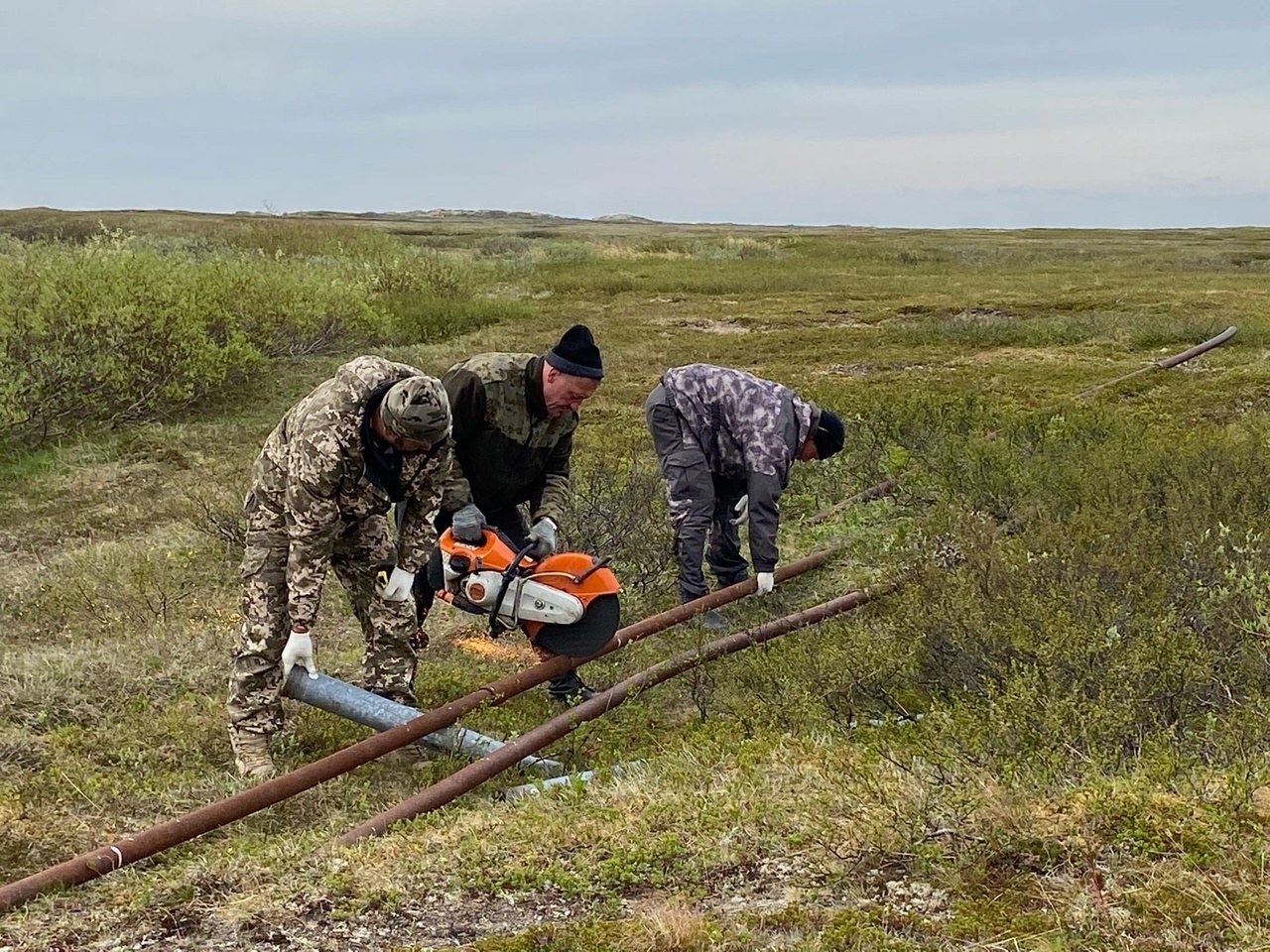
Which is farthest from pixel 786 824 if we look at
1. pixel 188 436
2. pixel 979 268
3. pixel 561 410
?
pixel 979 268

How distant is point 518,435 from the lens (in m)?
5.23

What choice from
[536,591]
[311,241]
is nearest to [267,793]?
[536,591]

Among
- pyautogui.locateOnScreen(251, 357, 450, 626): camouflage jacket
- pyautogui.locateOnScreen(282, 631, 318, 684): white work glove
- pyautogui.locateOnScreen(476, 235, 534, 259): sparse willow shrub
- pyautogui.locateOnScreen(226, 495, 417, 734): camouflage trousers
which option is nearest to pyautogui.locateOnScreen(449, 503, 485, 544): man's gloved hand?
pyautogui.locateOnScreen(251, 357, 450, 626): camouflage jacket

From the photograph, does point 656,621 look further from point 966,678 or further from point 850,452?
point 850,452

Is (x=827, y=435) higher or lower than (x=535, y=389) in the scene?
lower

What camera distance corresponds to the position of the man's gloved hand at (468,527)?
4645 mm

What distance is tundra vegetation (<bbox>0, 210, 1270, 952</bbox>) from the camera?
9.65 ft

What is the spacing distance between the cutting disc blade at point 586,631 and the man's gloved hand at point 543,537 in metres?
0.49

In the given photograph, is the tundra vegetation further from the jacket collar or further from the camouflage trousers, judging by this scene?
the jacket collar

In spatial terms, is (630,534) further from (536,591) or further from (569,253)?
Result: (569,253)

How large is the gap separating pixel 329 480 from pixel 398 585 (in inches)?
28.3

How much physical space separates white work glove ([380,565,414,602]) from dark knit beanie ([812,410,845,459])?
2477mm

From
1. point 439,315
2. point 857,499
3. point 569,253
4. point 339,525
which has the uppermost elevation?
point 569,253

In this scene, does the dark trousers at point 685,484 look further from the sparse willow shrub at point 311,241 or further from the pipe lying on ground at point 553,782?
the sparse willow shrub at point 311,241
